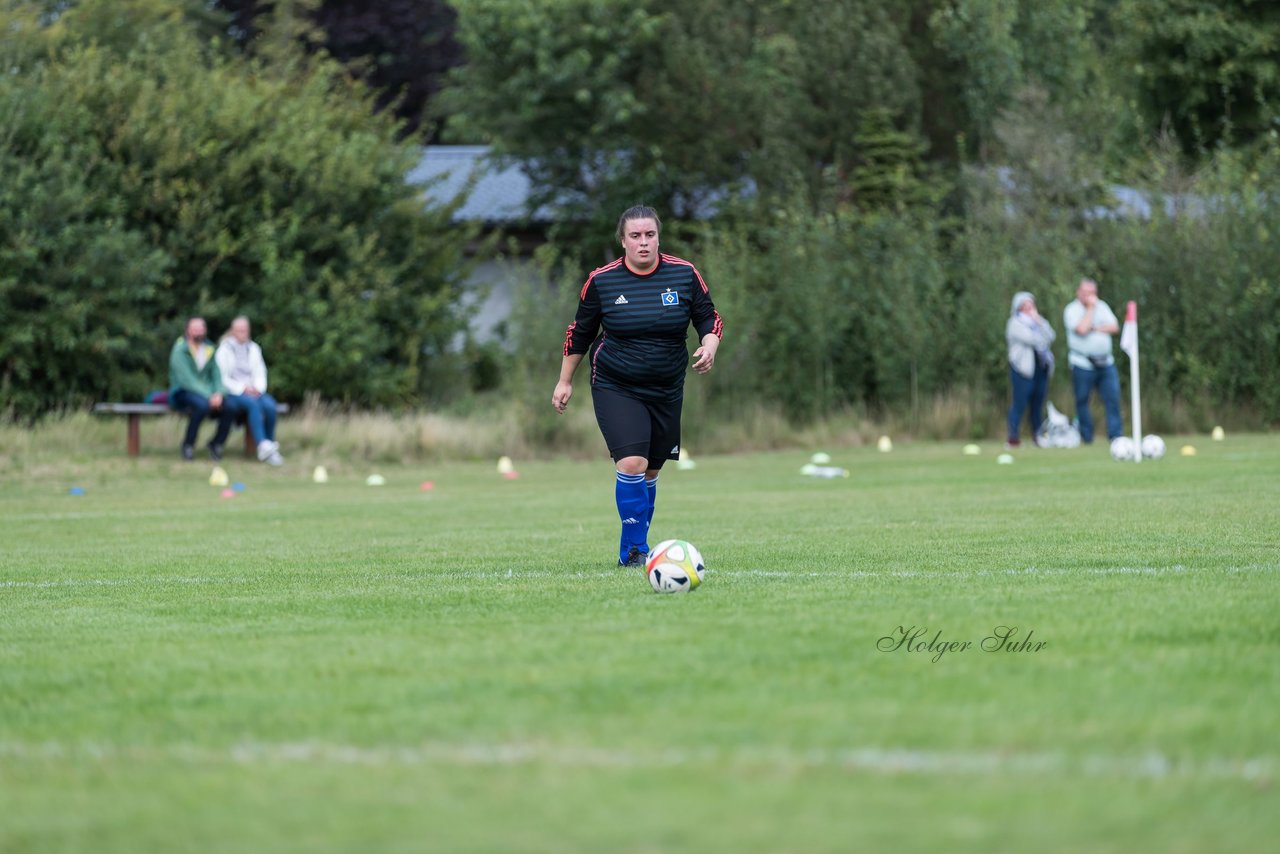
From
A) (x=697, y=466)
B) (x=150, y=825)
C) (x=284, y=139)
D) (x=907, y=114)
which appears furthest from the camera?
(x=907, y=114)

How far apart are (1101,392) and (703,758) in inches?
729

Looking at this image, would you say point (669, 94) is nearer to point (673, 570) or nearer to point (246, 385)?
point (246, 385)

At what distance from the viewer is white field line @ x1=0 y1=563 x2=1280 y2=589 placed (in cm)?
828

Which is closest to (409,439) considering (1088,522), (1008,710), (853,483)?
(853,483)

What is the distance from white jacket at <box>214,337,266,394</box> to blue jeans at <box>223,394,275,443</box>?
109mm

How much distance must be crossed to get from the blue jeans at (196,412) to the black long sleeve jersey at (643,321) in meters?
13.2

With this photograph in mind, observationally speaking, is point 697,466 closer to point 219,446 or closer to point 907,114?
point 219,446

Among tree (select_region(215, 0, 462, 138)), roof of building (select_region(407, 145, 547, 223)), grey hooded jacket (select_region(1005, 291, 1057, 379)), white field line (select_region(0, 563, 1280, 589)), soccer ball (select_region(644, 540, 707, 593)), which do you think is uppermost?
tree (select_region(215, 0, 462, 138))

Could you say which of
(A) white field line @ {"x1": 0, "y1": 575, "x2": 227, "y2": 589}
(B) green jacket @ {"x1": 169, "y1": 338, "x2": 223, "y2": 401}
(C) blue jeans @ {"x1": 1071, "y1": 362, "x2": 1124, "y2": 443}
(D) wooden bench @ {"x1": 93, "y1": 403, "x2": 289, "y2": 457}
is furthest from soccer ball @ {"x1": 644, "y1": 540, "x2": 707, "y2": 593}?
(D) wooden bench @ {"x1": 93, "y1": 403, "x2": 289, "y2": 457}

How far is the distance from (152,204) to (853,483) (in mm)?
12595

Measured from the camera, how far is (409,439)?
80.2 ft

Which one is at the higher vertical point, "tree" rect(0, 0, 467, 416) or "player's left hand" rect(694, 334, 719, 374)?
"tree" rect(0, 0, 467, 416)

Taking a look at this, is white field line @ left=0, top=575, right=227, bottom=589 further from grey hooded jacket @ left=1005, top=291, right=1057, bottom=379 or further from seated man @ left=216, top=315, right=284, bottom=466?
grey hooded jacket @ left=1005, top=291, right=1057, bottom=379

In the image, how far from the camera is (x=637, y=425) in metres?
9.42
